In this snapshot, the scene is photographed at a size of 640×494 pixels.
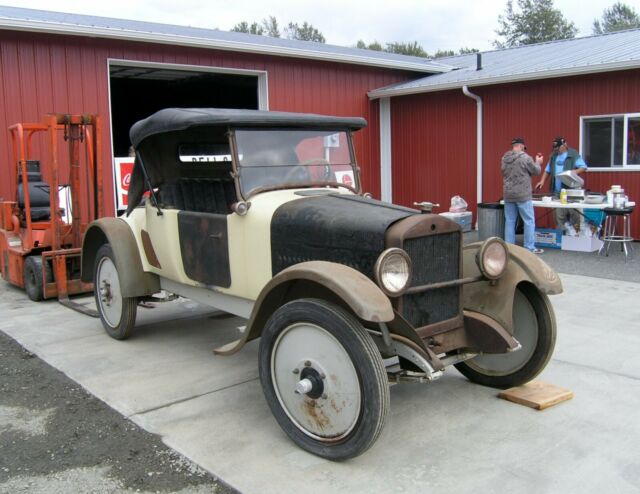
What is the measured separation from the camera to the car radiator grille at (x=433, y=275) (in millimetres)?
3566

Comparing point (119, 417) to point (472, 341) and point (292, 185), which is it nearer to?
point (292, 185)

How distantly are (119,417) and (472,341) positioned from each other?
7.21ft

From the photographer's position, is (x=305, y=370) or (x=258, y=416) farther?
(x=258, y=416)

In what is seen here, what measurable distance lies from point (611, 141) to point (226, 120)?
28.1ft

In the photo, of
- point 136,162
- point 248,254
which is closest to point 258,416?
point 248,254

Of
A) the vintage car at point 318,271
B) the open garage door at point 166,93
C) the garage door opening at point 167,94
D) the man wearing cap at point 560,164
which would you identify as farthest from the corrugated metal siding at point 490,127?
the vintage car at point 318,271

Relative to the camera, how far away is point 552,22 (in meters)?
49.8

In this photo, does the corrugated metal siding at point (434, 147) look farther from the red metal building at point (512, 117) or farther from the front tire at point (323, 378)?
the front tire at point (323, 378)

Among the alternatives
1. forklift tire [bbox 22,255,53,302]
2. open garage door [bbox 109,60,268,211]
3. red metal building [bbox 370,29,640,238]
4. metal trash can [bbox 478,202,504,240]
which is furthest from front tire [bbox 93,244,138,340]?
open garage door [bbox 109,60,268,211]

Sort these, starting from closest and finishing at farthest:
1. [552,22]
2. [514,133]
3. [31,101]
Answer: [31,101] < [514,133] < [552,22]

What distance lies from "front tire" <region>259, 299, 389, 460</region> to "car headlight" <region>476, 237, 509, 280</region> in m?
1.04

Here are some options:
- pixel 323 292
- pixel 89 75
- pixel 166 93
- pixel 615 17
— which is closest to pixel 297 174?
pixel 323 292

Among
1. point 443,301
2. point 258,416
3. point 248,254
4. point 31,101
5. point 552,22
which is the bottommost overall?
point 258,416

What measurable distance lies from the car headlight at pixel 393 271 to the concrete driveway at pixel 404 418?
0.88 metres
